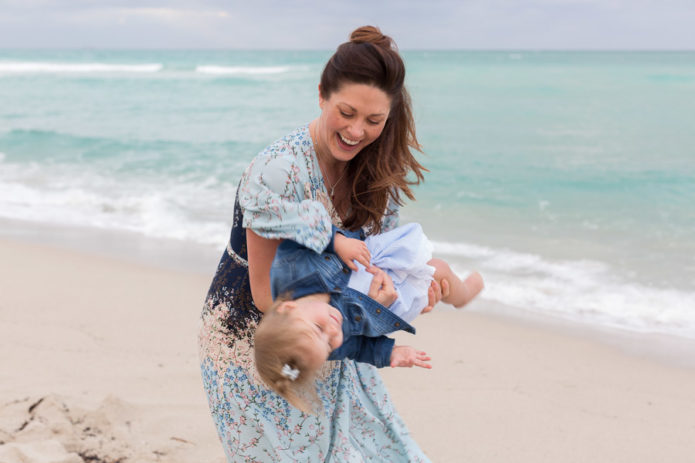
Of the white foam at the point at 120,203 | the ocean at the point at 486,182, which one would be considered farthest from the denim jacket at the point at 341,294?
the white foam at the point at 120,203

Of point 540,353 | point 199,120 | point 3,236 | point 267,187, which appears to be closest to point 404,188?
point 267,187

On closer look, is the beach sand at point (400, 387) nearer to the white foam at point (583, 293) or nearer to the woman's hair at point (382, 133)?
the white foam at point (583, 293)

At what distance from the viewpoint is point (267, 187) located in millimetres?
1846

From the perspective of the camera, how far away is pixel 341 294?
201 centimetres

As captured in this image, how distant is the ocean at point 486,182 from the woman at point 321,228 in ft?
11.9

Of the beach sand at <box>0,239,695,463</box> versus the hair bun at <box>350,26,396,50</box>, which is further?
the beach sand at <box>0,239,695,463</box>

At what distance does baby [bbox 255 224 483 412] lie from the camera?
1.90 meters

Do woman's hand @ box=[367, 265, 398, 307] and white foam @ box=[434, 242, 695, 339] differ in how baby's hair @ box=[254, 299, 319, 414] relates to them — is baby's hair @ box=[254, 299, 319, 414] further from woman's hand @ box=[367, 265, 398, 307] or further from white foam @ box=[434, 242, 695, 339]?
white foam @ box=[434, 242, 695, 339]

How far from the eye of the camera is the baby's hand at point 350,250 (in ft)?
6.40

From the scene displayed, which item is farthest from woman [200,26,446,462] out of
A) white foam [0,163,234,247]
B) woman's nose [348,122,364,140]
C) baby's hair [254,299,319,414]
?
white foam [0,163,234,247]

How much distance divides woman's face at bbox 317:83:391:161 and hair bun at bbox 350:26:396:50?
5.7 inches

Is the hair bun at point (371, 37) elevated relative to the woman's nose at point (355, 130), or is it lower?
elevated

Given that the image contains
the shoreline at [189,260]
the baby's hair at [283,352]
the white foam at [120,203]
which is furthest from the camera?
the white foam at [120,203]

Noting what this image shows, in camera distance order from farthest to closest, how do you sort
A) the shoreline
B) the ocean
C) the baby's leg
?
the ocean, the shoreline, the baby's leg
